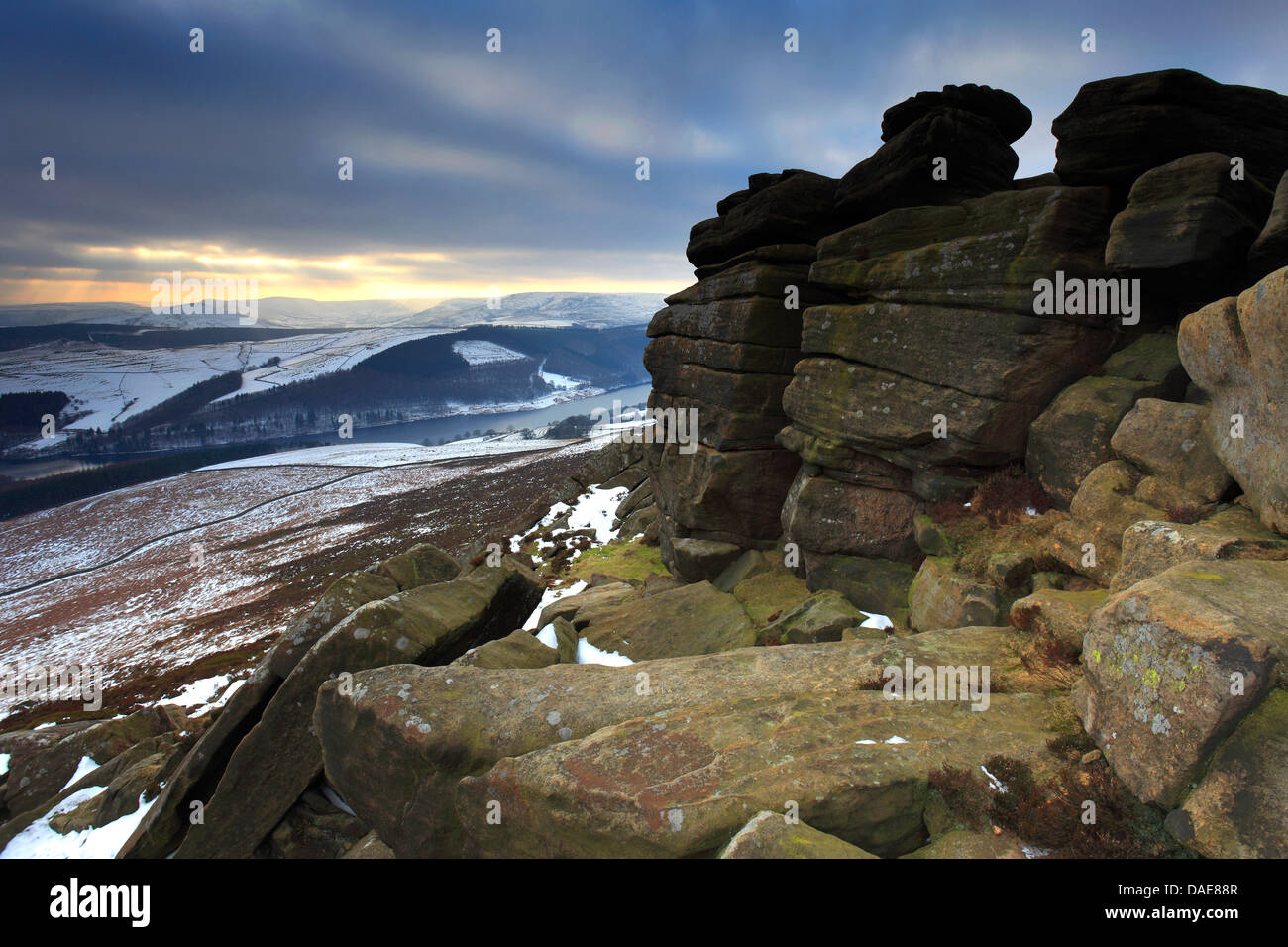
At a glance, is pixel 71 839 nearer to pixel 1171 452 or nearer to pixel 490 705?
pixel 490 705

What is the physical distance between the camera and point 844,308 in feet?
57.7

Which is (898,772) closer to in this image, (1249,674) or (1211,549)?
(1249,674)

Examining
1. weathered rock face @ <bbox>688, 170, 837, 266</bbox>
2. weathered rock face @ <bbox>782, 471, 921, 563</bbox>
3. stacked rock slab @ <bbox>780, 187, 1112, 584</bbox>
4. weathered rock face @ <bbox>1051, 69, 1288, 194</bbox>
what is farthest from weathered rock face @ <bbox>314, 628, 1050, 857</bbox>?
weathered rock face @ <bbox>688, 170, 837, 266</bbox>

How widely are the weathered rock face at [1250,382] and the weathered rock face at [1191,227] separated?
253cm

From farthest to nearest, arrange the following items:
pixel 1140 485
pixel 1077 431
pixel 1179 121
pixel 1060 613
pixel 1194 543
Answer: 1. pixel 1077 431
2. pixel 1179 121
3. pixel 1140 485
4. pixel 1060 613
5. pixel 1194 543

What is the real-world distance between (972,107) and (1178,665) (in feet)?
56.4

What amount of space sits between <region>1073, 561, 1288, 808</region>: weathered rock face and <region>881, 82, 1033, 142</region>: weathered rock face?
1516cm

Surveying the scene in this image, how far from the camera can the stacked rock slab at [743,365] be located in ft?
68.4

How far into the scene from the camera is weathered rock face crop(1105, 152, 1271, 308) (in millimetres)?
11188

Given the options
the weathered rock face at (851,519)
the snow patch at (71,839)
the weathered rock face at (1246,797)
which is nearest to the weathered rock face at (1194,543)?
the weathered rock face at (1246,797)

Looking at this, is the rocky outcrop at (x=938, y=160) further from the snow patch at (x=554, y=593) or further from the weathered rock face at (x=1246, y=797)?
the snow patch at (x=554, y=593)

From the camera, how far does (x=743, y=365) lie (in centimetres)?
2127

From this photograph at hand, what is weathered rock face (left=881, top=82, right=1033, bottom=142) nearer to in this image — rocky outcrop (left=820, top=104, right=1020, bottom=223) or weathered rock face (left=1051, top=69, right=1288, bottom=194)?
rocky outcrop (left=820, top=104, right=1020, bottom=223)

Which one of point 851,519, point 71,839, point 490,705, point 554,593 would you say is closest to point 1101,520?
point 851,519
